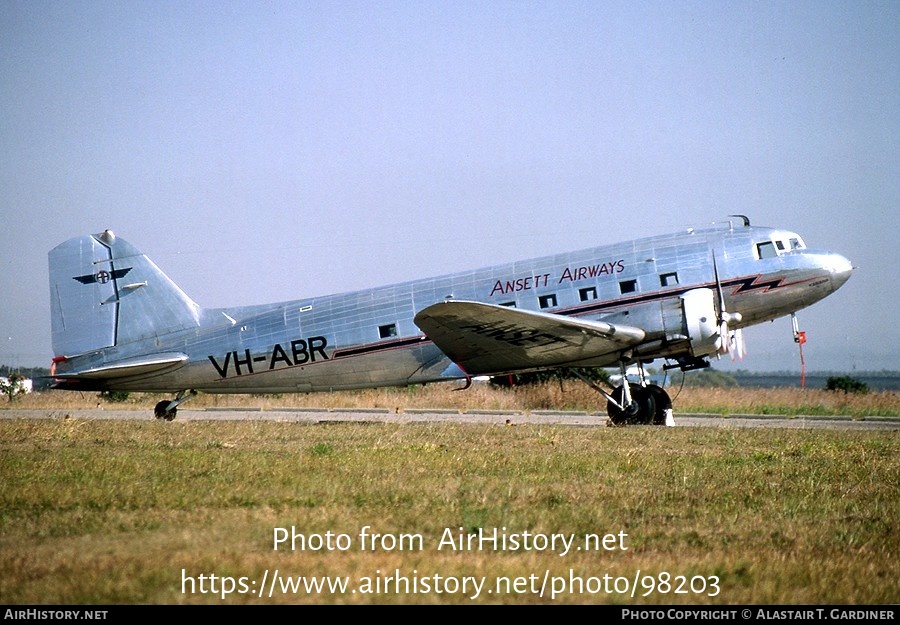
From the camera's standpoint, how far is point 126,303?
23.6 metres

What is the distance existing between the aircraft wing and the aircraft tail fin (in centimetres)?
711

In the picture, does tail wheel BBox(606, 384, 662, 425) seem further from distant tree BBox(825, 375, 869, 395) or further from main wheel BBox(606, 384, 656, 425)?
distant tree BBox(825, 375, 869, 395)

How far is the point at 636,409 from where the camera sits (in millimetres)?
21141

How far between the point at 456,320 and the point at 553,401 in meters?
16.8

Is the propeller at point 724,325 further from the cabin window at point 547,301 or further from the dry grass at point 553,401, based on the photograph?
the dry grass at point 553,401

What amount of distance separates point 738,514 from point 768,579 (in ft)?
8.58

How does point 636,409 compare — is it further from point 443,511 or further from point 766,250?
point 443,511

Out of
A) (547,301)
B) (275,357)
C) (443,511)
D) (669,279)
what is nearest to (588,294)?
(547,301)

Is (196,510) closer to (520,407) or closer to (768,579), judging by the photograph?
(768,579)

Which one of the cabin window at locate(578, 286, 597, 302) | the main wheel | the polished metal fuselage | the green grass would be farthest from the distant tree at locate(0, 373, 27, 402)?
the main wheel

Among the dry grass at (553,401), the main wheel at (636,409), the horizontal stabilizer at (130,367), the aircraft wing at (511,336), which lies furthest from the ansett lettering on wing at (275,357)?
the dry grass at (553,401)

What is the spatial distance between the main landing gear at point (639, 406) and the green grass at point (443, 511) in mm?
4276

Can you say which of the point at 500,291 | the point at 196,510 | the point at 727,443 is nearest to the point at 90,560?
the point at 196,510

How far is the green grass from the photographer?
679 cm
